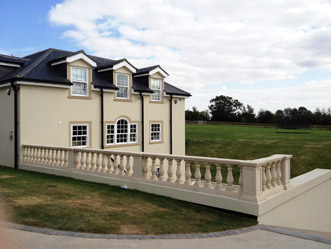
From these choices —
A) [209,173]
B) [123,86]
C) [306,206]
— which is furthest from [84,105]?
[306,206]

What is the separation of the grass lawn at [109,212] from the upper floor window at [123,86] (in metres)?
12.4


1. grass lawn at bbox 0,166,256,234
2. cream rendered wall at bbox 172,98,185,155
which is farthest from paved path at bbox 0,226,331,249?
cream rendered wall at bbox 172,98,185,155

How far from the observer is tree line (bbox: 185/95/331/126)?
53000mm

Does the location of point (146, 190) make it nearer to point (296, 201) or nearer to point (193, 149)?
point (296, 201)

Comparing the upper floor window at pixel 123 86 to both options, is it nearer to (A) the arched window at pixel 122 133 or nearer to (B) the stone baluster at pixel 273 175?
(A) the arched window at pixel 122 133

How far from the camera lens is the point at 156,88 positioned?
23.4 m

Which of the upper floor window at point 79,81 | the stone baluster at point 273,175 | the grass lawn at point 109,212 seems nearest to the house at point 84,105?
the upper floor window at point 79,81

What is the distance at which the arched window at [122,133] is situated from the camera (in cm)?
2028

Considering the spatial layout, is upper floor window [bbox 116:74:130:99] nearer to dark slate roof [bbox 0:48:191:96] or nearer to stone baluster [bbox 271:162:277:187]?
dark slate roof [bbox 0:48:191:96]

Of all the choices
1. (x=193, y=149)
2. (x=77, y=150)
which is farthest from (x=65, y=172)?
(x=193, y=149)

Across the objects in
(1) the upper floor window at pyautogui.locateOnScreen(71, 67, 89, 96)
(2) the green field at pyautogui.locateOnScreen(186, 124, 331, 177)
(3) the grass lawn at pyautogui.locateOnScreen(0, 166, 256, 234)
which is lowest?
(2) the green field at pyautogui.locateOnScreen(186, 124, 331, 177)

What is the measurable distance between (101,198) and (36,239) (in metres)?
2.96

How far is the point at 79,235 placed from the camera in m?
5.25

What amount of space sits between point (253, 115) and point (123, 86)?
75.5 metres
